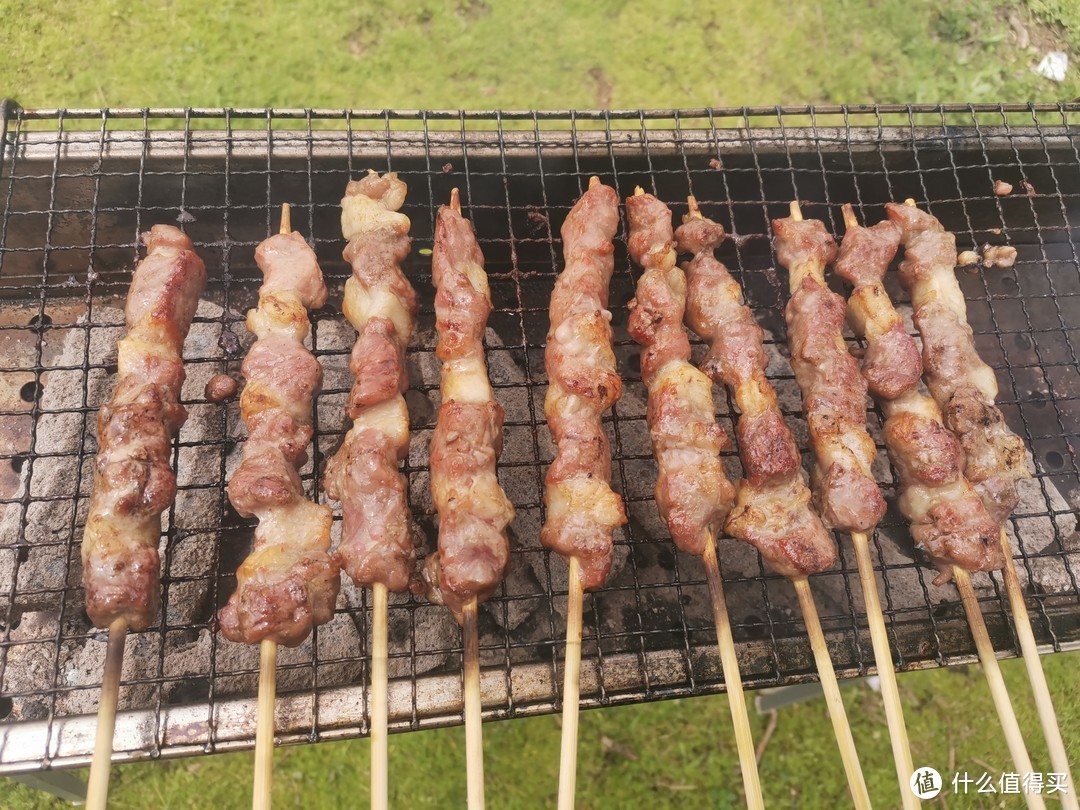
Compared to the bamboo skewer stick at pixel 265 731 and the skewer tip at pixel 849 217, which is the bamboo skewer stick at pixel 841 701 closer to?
the skewer tip at pixel 849 217

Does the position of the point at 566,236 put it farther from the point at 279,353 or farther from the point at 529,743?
the point at 529,743

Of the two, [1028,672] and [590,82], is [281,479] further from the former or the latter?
[590,82]

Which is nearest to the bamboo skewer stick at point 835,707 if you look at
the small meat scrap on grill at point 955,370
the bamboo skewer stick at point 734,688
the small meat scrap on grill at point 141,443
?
the bamboo skewer stick at point 734,688

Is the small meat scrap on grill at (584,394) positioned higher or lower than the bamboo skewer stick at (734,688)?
higher

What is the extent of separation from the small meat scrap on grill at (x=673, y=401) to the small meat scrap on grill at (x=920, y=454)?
0.81 metres

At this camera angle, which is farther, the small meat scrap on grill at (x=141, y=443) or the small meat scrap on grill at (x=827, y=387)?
the small meat scrap on grill at (x=827, y=387)

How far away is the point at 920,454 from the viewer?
3088 millimetres

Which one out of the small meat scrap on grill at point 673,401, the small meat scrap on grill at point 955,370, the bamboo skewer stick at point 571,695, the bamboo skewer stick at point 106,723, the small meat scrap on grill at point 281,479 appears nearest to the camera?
the bamboo skewer stick at point 106,723

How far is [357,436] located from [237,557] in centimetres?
117

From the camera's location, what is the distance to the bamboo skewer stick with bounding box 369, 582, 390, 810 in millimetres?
2260

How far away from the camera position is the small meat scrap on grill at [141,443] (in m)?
2.63

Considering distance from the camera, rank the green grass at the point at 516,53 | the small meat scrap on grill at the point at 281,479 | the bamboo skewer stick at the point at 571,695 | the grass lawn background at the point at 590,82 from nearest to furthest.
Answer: the bamboo skewer stick at the point at 571,695
the small meat scrap on grill at the point at 281,479
the grass lawn background at the point at 590,82
the green grass at the point at 516,53

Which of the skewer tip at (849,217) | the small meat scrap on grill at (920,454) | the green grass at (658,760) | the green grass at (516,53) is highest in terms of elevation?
the green grass at (516,53)

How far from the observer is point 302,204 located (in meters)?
3.78
